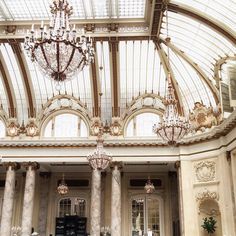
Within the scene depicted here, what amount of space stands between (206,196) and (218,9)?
857cm

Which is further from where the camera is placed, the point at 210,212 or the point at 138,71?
the point at 138,71

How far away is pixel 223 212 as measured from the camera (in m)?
16.7

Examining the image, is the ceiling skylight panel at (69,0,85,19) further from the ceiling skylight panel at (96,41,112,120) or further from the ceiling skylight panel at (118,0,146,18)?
the ceiling skylight panel at (96,41,112,120)

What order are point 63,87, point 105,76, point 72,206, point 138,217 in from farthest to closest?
point 72,206 < point 138,217 < point 63,87 < point 105,76

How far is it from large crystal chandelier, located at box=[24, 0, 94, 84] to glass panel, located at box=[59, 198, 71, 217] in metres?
14.3

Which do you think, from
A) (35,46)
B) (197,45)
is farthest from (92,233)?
(35,46)

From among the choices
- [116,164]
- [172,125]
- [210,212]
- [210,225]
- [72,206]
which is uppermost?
[116,164]

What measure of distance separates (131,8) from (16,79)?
736 centimetres

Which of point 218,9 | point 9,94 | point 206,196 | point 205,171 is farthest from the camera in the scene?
point 9,94

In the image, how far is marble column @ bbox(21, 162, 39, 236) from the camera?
58.7 ft

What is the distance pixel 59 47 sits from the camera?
867 cm

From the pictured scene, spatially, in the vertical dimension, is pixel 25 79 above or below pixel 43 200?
above

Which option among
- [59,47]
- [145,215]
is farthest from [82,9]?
[145,215]

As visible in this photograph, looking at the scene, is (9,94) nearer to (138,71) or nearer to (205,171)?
(138,71)
